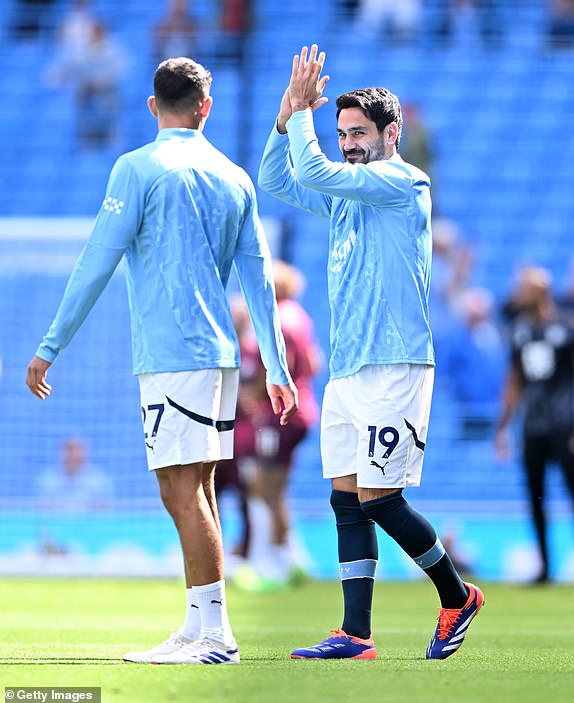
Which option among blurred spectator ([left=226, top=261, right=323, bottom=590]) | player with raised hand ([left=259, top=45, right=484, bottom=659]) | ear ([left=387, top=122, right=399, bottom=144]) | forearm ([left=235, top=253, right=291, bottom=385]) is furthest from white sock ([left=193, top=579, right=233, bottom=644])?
blurred spectator ([left=226, top=261, right=323, bottom=590])

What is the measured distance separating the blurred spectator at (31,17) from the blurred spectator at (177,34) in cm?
144

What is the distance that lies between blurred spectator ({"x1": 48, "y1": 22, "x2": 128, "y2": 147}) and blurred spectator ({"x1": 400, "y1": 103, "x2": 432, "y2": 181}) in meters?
3.47

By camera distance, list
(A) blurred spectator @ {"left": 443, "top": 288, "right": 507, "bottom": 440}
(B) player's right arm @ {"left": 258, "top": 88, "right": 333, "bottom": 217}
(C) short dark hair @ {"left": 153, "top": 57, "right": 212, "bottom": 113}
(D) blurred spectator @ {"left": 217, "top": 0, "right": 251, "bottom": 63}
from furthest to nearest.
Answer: (D) blurred spectator @ {"left": 217, "top": 0, "right": 251, "bottom": 63}, (A) blurred spectator @ {"left": 443, "top": 288, "right": 507, "bottom": 440}, (B) player's right arm @ {"left": 258, "top": 88, "right": 333, "bottom": 217}, (C) short dark hair @ {"left": 153, "top": 57, "right": 212, "bottom": 113}

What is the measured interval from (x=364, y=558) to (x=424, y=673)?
749 millimetres

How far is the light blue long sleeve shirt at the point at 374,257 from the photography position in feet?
16.8

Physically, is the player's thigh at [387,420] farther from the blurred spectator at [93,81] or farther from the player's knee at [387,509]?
the blurred spectator at [93,81]

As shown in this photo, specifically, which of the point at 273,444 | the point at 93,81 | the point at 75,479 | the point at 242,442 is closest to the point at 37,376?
the point at 273,444

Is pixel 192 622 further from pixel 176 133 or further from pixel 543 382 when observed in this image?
pixel 543 382

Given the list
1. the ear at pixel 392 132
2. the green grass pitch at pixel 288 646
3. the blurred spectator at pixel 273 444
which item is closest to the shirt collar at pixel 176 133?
the ear at pixel 392 132

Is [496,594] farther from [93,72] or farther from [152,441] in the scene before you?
[93,72]

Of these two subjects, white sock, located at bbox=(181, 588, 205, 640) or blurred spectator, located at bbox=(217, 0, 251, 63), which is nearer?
white sock, located at bbox=(181, 588, 205, 640)

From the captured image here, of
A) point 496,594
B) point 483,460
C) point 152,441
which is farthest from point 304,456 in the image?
point 152,441

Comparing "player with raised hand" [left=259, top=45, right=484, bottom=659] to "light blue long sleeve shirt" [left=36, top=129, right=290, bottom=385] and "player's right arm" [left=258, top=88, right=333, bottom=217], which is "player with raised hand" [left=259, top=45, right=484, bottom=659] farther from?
"light blue long sleeve shirt" [left=36, top=129, right=290, bottom=385]

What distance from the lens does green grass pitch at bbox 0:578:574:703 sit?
4.12 meters
